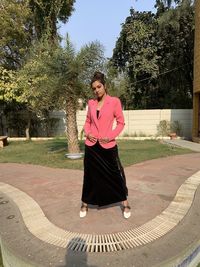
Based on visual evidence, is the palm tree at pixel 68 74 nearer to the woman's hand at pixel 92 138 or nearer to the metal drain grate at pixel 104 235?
the metal drain grate at pixel 104 235

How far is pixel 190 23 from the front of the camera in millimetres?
21094

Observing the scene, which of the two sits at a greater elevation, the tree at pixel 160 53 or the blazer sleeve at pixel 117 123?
the tree at pixel 160 53

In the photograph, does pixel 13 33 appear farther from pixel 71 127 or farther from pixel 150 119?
pixel 150 119

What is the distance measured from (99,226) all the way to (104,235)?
0.28m

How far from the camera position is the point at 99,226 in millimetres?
3619

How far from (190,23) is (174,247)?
68.4 feet

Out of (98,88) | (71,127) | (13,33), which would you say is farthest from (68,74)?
(13,33)

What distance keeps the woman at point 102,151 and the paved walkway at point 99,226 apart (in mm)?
299

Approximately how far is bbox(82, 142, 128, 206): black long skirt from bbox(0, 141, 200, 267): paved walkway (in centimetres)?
27

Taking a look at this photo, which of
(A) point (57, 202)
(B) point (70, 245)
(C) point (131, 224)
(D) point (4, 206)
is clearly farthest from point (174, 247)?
(D) point (4, 206)

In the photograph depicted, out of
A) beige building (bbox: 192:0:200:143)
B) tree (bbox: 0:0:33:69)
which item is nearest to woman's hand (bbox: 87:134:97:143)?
beige building (bbox: 192:0:200:143)

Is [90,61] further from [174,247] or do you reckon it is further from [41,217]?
[174,247]

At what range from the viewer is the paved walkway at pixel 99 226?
290cm

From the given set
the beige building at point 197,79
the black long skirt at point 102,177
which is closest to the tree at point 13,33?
the beige building at point 197,79
